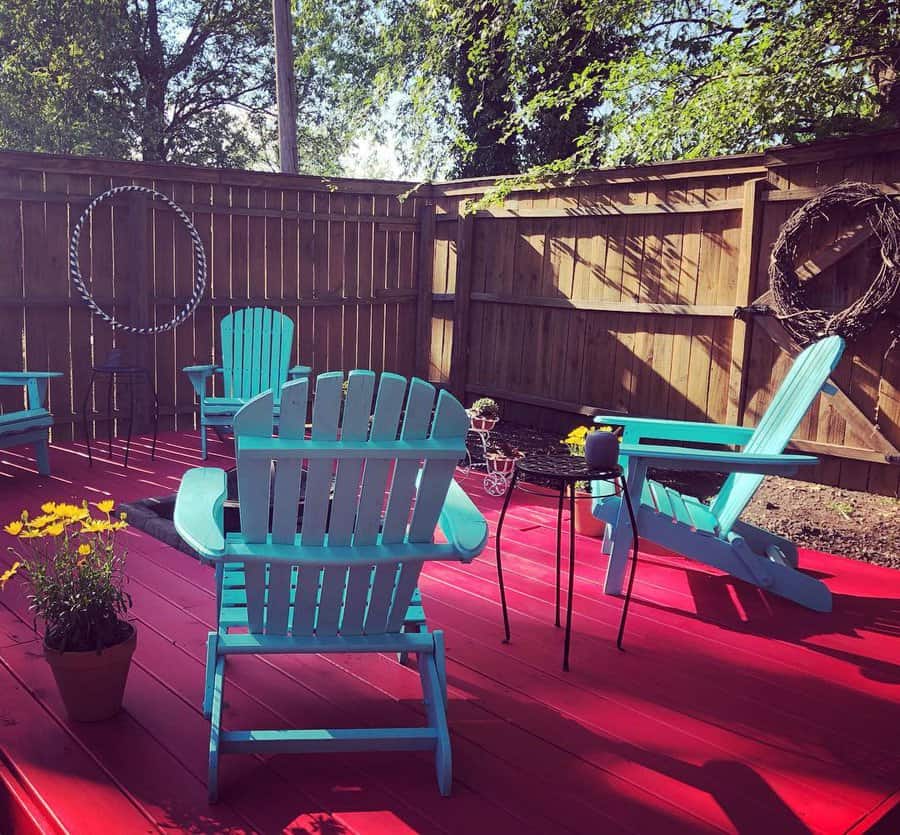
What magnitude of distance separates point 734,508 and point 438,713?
156 cm

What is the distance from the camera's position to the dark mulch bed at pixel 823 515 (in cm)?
386

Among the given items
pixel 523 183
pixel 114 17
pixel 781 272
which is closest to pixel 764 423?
pixel 781 272

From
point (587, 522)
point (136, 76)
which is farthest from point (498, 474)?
point (136, 76)

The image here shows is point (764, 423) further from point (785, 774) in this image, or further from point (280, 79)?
point (280, 79)

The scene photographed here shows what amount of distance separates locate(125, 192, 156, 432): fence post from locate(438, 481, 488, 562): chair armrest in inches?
162

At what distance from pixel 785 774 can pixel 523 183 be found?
493cm

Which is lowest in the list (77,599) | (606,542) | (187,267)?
(606,542)

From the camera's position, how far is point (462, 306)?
6797mm

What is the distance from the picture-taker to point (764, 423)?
11.0ft

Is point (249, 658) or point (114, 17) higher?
point (114, 17)

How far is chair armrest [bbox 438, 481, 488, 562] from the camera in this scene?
1891 mm

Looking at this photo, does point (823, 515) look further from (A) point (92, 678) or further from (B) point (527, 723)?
(A) point (92, 678)

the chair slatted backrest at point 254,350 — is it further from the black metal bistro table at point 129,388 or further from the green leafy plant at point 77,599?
the green leafy plant at point 77,599

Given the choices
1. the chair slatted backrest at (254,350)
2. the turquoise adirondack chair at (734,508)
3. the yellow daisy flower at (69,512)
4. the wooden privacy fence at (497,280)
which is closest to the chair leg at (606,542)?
the turquoise adirondack chair at (734,508)
